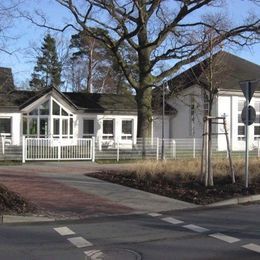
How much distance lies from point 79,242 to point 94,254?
Answer: 0.92 m

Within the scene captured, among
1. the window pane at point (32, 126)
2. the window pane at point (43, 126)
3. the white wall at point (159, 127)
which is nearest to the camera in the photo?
the window pane at point (43, 126)

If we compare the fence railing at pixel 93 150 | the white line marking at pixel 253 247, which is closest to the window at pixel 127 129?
the fence railing at pixel 93 150

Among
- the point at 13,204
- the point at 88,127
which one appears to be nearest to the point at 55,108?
the point at 88,127

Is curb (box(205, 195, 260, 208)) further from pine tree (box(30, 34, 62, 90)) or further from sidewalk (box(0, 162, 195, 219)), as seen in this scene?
pine tree (box(30, 34, 62, 90))

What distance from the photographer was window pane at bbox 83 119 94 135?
3647cm

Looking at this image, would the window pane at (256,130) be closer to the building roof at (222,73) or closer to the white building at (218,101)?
the white building at (218,101)

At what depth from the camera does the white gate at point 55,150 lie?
25859 millimetres

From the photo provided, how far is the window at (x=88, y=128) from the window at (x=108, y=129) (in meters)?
0.97

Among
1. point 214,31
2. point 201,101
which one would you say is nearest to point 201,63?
point 214,31

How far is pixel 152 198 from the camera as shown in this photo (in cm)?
1426

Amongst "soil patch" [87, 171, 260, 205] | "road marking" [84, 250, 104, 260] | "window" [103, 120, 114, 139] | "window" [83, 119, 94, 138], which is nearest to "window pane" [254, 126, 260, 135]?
"window" [103, 120, 114, 139]

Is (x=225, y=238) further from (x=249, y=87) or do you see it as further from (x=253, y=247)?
(x=249, y=87)

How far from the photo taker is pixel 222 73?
115 ft

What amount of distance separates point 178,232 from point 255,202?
4807mm
